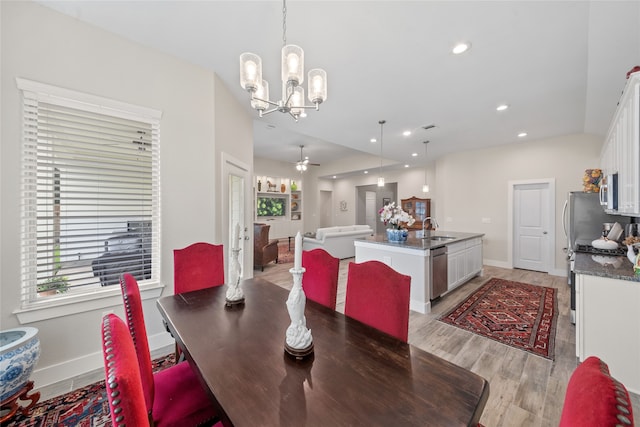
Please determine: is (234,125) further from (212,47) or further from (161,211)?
(161,211)

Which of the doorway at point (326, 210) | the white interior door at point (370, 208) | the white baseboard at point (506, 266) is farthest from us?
the doorway at point (326, 210)

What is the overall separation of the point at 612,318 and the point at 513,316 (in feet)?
4.20

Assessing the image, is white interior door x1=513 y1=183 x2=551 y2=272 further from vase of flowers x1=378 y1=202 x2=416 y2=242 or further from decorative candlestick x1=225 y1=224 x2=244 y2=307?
decorative candlestick x1=225 y1=224 x2=244 y2=307

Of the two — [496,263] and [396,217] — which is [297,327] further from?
[496,263]

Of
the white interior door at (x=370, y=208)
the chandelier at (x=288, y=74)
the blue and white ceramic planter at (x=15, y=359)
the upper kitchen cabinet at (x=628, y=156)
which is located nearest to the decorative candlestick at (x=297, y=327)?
the chandelier at (x=288, y=74)

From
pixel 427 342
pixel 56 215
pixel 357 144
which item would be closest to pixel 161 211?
pixel 56 215

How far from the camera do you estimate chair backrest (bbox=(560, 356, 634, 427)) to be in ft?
1.40

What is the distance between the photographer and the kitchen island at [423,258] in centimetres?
335

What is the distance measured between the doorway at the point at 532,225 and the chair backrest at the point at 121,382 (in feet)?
22.9

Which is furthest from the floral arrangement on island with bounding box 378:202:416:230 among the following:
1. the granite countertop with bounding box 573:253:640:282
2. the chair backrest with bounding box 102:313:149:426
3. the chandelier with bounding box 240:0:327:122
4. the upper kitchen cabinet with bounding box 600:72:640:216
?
the chair backrest with bounding box 102:313:149:426

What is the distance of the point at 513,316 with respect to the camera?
3.18 meters

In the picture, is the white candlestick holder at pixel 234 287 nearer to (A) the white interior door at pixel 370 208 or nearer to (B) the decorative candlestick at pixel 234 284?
(B) the decorative candlestick at pixel 234 284

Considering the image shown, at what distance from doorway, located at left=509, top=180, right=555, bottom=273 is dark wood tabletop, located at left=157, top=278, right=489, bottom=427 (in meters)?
5.98

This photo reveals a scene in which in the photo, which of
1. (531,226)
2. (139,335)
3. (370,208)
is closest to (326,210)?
(370,208)
